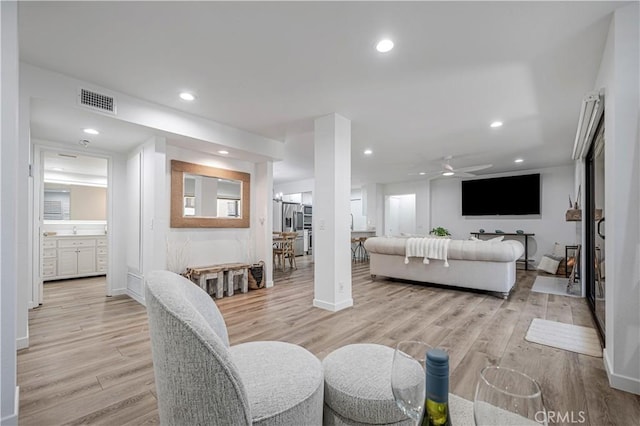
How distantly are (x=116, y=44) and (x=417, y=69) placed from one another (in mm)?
2549

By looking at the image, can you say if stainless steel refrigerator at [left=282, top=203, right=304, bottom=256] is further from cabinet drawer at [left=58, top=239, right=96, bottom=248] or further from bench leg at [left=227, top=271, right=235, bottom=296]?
bench leg at [left=227, top=271, right=235, bottom=296]

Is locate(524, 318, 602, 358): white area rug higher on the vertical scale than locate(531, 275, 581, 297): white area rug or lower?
higher

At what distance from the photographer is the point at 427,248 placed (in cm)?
492

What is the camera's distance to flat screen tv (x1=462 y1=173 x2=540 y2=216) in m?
7.34

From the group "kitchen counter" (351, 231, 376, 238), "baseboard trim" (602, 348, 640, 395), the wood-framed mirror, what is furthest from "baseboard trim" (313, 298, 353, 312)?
"kitchen counter" (351, 231, 376, 238)

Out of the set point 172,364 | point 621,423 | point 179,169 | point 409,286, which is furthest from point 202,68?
point 409,286

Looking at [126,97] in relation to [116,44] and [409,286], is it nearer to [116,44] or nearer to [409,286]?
[116,44]

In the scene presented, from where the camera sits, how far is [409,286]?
5125 mm

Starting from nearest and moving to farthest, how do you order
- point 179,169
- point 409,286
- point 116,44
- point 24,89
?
point 116,44 → point 24,89 → point 179,169 → point 409,286

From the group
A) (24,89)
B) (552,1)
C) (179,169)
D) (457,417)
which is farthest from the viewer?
(179,169)

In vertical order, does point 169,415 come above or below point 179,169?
below

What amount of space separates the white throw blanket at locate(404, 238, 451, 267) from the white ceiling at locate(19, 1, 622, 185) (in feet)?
6.21

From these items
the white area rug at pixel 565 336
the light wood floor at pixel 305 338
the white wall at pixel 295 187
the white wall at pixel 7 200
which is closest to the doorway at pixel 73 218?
the light wood floor at pixel 305 338

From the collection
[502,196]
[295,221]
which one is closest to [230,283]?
[295,221]
